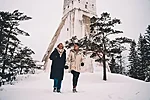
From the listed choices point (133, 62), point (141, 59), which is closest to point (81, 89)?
point (133, 62)

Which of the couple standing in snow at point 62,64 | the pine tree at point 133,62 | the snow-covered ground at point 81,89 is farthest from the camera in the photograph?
the pine tree at point 133,62

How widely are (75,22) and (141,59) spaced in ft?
2.74

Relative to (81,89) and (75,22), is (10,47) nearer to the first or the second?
(75,22)

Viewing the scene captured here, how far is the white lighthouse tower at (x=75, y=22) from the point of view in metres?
2.42

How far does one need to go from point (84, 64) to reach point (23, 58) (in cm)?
61

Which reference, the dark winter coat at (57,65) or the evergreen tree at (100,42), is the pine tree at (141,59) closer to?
the evergreen tree at (100,42)

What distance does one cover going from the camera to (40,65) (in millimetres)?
2324

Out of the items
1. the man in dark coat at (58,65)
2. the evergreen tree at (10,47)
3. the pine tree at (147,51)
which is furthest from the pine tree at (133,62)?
the evergreen tree at (10,47)

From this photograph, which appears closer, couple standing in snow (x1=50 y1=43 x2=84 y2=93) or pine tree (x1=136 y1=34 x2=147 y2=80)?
couple standing in snow (x1=50 y1=43 x2=84 y2=93)

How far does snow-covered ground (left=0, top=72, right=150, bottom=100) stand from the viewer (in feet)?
7.29

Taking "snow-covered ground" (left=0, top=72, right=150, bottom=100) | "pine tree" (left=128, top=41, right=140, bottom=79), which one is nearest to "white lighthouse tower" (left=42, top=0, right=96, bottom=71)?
"snow-covered ground" (left=0, top=72, right=150, bottom=100)

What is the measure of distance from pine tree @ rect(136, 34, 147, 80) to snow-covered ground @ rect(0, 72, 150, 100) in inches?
6.0

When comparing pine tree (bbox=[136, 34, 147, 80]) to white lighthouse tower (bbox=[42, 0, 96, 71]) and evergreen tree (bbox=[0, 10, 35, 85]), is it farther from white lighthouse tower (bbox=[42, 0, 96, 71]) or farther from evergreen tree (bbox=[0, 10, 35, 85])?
evergreen tree (bbox=[0, 10, 35, 85])

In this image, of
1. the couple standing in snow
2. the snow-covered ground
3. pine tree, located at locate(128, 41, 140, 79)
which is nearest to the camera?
the snow-covered ground
